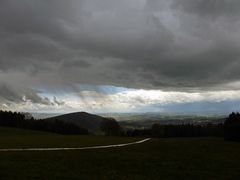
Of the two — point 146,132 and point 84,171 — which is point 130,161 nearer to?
point 84,171

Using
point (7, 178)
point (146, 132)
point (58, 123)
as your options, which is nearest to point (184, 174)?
point (7, 178)

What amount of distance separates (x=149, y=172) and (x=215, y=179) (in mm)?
5532

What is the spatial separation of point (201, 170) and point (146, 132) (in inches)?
5878

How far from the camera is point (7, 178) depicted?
884 inches

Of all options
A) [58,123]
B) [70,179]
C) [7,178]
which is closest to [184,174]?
[70,179]

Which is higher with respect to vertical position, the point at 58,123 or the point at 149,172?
the point at 58,123

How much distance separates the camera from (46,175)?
24.5 m

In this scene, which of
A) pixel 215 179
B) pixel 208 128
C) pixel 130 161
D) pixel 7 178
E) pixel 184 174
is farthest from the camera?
pixel 208 128

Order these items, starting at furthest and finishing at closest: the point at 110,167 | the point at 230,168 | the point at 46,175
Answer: the point at 230,168, the point at 110,167, the point at 46,175

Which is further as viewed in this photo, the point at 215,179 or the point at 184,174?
the point at 184,174

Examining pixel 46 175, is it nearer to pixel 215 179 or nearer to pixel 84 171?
pixel 84 171

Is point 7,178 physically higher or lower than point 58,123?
lower

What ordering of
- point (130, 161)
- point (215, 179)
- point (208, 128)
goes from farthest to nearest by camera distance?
1. point (208, 128)
2. point (130, 161)
3. point (215, 179)

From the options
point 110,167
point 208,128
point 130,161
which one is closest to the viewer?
point 110,167
